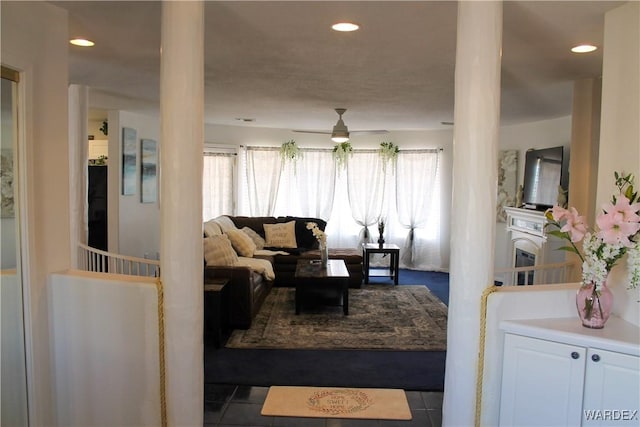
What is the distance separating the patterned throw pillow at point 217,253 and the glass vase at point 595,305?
3604mm

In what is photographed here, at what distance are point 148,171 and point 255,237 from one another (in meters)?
1.88

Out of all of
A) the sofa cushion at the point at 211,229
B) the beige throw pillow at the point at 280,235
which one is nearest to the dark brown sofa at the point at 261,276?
the beige throw pillow at the point at 280,235

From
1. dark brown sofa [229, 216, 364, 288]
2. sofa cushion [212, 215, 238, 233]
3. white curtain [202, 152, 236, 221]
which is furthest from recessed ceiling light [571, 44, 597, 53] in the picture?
white curtain [202, 152, 236, 221]

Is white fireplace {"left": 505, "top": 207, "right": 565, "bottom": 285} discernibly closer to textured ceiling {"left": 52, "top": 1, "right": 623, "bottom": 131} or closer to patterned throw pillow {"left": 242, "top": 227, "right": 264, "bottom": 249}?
textured ceiling {"left": 52, "top": 1, "right": 623, "bottom": 131}

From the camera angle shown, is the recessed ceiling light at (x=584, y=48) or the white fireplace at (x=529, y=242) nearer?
the recessed ceiling light at (x=584, y=48)

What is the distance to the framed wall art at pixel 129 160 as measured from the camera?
20.5 feet

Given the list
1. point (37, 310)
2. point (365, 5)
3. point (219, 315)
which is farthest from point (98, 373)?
point (365, 5)

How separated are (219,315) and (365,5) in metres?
2.98

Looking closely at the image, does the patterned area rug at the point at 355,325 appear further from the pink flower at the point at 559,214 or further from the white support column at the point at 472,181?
the pink flower at the point at 559,214

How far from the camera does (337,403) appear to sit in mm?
3256

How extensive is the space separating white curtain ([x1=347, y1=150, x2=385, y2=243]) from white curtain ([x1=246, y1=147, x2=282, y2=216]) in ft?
4.39

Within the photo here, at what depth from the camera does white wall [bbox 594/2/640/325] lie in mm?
2314

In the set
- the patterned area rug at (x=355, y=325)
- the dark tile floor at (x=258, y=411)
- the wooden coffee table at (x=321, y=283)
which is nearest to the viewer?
the dark tile floor at (x=258, y=411)

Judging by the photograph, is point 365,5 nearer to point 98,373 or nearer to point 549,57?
point 549,57
